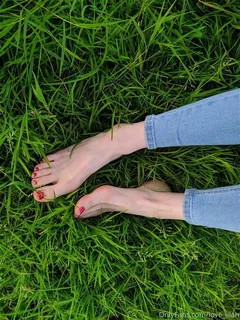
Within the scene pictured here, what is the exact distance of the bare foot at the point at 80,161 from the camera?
116 centimetres

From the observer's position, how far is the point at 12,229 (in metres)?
1.18

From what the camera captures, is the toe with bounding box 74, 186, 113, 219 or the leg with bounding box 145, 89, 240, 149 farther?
the toe with bounding box 74, 186, 113, 219

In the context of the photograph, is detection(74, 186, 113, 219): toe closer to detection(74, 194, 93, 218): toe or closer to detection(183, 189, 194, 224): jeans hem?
detection(74, 194, 93, 218): toe

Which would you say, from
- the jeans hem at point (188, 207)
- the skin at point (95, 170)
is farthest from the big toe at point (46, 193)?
the jeans hem at point (188, 207)

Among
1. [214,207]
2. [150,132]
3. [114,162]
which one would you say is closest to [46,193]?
[114,162]

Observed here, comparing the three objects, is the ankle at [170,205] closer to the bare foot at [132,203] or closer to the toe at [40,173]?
the bare foot at [132,203]

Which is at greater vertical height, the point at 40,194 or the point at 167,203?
the point at 40,194

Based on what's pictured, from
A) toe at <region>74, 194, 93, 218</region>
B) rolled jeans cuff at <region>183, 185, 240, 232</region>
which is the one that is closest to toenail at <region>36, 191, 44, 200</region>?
toe at <region>74, 194, 93, 218</region>

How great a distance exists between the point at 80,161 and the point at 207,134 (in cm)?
36

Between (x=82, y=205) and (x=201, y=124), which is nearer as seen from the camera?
(x=201, y=124)

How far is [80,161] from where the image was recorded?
1.17m

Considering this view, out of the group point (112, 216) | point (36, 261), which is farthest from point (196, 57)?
point (36, 261)

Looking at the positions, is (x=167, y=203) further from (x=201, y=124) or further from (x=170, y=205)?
(x=201, y=124)

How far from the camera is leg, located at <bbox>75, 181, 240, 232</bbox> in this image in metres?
1.10
